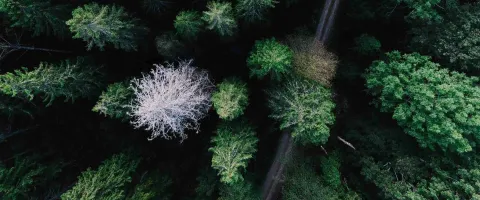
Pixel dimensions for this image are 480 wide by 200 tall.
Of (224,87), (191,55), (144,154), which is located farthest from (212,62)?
(144,154)

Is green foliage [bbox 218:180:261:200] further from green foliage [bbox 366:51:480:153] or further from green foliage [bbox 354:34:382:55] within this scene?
green foliage [bbox 354:34:382:55]

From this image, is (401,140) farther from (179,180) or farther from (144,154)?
(144,154)

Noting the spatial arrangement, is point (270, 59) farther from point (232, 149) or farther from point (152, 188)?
point (152, 188)

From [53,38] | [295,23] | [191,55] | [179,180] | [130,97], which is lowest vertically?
[179,180]

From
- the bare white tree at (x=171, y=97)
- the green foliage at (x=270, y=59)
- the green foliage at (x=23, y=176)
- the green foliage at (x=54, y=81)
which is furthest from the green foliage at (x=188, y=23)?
the green foliage at (x=23, y=176)

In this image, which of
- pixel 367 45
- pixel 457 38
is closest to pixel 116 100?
pixel 367 45

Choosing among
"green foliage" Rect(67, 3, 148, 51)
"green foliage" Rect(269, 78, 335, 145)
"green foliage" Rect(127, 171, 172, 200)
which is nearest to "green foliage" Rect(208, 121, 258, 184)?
"green foliage" Rect(269, 78, 335, 145)

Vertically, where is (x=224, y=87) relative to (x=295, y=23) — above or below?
below
